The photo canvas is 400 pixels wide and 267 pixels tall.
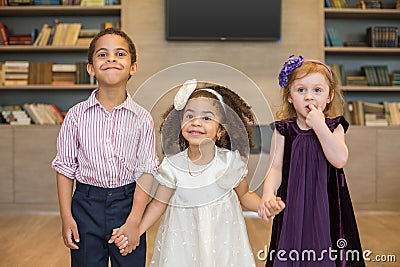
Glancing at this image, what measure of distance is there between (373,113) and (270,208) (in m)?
3.94

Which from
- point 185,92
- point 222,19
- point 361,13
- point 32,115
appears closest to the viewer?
point 185,92

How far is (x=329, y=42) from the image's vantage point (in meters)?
5.36

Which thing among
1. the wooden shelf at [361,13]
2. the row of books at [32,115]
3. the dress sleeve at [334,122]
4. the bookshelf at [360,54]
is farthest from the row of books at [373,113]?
the dress sleeve at [334,122]

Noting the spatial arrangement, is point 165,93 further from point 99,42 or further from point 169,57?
point 169,57

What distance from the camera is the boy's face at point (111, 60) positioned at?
175 centimetres

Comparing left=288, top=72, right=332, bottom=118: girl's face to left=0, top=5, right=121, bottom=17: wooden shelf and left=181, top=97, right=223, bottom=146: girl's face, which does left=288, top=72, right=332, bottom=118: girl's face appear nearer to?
left=181, top=97, right=223, bottom=146: girl's face

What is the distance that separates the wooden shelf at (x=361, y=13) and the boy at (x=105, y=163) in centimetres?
378

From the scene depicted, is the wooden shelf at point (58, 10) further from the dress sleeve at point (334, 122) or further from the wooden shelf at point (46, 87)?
the dress sleeve at point (334, 122)

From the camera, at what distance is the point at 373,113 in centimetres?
536

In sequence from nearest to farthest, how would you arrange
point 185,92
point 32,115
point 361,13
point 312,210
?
point 185,92 → point 312,210 → point 32,115 → point 361,13

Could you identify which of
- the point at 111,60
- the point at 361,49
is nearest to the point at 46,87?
the point at 361,49

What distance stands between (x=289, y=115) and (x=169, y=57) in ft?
10.9

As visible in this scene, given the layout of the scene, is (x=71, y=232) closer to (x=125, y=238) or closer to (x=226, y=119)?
(x=125, y=238)

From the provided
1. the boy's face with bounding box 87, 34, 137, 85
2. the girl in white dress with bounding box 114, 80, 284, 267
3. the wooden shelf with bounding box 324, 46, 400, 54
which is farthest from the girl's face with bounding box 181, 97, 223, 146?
the wooden shelf with bounding box 324, 46, 400, 54
